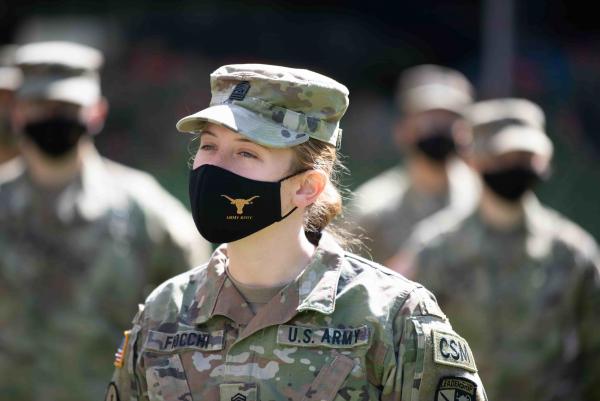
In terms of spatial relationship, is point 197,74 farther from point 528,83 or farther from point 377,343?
point 377,343

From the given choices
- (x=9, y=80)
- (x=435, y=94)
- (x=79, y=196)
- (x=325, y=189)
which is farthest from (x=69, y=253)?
(x=435, y=94)

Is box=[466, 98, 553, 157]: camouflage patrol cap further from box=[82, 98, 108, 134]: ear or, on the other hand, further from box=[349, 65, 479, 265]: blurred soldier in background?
box=[82, 98, 108, 134]: ear

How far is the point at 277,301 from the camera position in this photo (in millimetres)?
4336

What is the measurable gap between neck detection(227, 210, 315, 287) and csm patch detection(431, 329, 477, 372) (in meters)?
0.51

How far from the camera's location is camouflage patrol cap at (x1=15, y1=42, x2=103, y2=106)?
8414 mm

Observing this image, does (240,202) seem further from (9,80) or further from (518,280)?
(9,80)

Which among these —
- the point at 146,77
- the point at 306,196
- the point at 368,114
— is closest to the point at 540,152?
the point at 306,196

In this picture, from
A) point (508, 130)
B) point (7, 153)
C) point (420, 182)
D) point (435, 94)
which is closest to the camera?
point (508, 130)

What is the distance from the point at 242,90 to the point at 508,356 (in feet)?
14.4

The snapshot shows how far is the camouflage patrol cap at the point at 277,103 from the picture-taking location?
14.1 feet

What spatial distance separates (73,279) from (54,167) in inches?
28.0

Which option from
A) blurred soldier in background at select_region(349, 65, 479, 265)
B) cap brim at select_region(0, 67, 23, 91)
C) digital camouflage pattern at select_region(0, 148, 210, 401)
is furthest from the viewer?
cap brim at select_region(0, 67, 23, 91)

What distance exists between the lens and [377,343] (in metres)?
4.23

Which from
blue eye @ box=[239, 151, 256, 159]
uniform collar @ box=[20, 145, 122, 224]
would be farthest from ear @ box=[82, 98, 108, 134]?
blue eye @ box=[239, 151, 256, 159]
